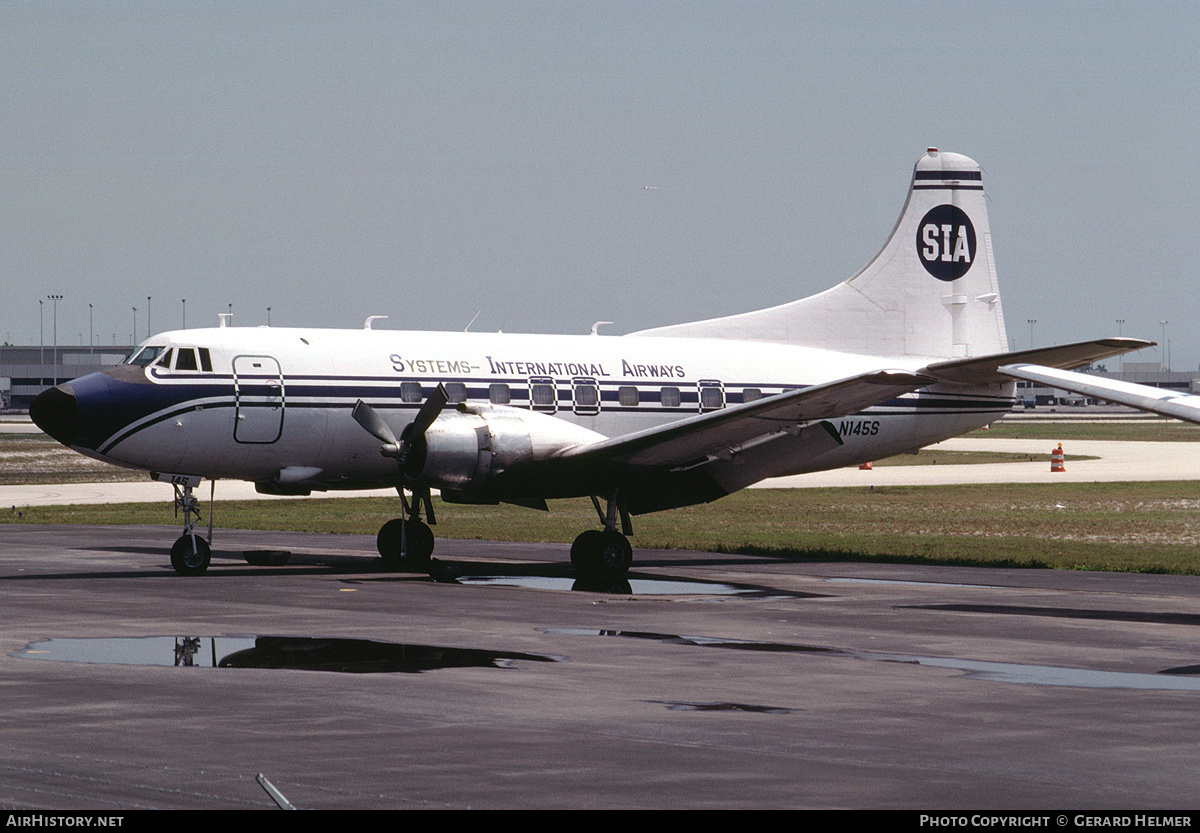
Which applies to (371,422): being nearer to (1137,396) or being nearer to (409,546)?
(409,546)

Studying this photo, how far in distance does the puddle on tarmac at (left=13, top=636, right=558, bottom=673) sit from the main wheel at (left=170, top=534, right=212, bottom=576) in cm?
800

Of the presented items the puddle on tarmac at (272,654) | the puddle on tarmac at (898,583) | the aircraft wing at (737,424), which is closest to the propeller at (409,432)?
the aircraft wing at (737,424)

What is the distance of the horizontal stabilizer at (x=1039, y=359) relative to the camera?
24.8m

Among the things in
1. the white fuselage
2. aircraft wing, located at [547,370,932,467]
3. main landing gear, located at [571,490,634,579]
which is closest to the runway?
the white fuselage

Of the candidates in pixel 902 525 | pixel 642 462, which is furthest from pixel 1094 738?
pixel 902 525

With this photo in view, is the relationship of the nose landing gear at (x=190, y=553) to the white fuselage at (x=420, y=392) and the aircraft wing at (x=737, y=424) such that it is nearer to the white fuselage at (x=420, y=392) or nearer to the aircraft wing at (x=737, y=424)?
the white fuselage at (x=420, y=392)

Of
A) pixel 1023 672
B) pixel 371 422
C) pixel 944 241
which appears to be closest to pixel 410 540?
pixel 371 422

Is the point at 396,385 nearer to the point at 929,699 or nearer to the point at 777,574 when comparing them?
the point at 777,574

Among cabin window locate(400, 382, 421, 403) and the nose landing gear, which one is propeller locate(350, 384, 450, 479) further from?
the nose landing gear

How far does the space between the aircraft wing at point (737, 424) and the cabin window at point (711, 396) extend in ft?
10.6

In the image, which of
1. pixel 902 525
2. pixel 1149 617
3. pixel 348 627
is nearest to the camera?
pixel 348 627

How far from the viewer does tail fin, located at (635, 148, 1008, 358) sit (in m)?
31.9

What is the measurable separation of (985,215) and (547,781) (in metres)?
25.3

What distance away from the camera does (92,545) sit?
1211 inches
